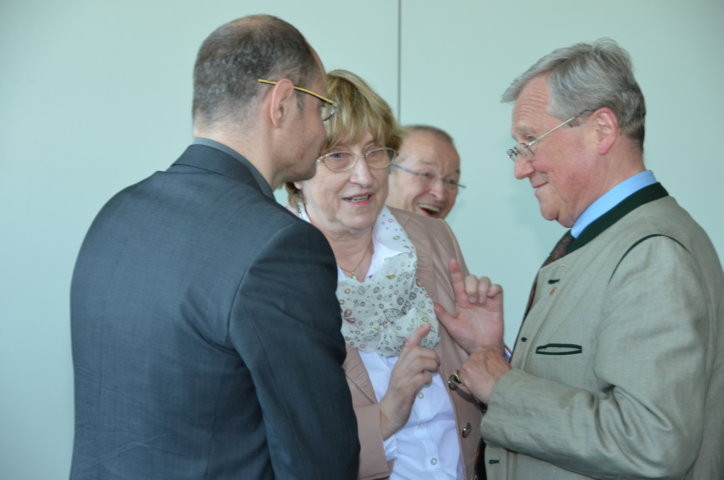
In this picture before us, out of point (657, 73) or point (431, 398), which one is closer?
point (431, 398)

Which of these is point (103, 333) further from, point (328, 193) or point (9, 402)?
point (9, 402)

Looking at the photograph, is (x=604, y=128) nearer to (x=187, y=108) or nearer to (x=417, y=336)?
(x=417, y=336)

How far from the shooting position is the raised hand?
2041 mm

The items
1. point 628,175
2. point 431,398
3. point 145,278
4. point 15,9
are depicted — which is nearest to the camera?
point 145,278

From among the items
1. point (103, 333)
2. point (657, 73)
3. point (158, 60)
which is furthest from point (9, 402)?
point (657, 73)

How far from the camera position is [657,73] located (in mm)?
3564

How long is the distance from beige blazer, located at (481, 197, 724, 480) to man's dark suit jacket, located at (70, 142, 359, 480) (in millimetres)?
455

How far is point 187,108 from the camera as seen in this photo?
346 cm

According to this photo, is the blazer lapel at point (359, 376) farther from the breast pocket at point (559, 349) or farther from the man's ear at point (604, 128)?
the man's ear at point (604, 128)

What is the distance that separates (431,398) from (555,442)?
532 mm

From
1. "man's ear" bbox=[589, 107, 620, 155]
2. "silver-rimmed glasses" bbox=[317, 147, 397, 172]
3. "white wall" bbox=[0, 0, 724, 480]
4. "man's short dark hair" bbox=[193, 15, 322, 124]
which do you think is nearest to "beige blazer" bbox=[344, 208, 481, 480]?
"silver-rimmed glasses" bbox=[317, 147, 397, 172]

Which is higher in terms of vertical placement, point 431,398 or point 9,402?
point 431,398

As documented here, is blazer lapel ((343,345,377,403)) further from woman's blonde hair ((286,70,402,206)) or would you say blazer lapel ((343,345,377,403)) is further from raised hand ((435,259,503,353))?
woman's blonde hair ((286,70,402,206))

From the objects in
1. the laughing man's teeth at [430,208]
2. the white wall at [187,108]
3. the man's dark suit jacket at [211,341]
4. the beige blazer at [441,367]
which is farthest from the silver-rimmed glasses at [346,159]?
the white wall at [187,108]
